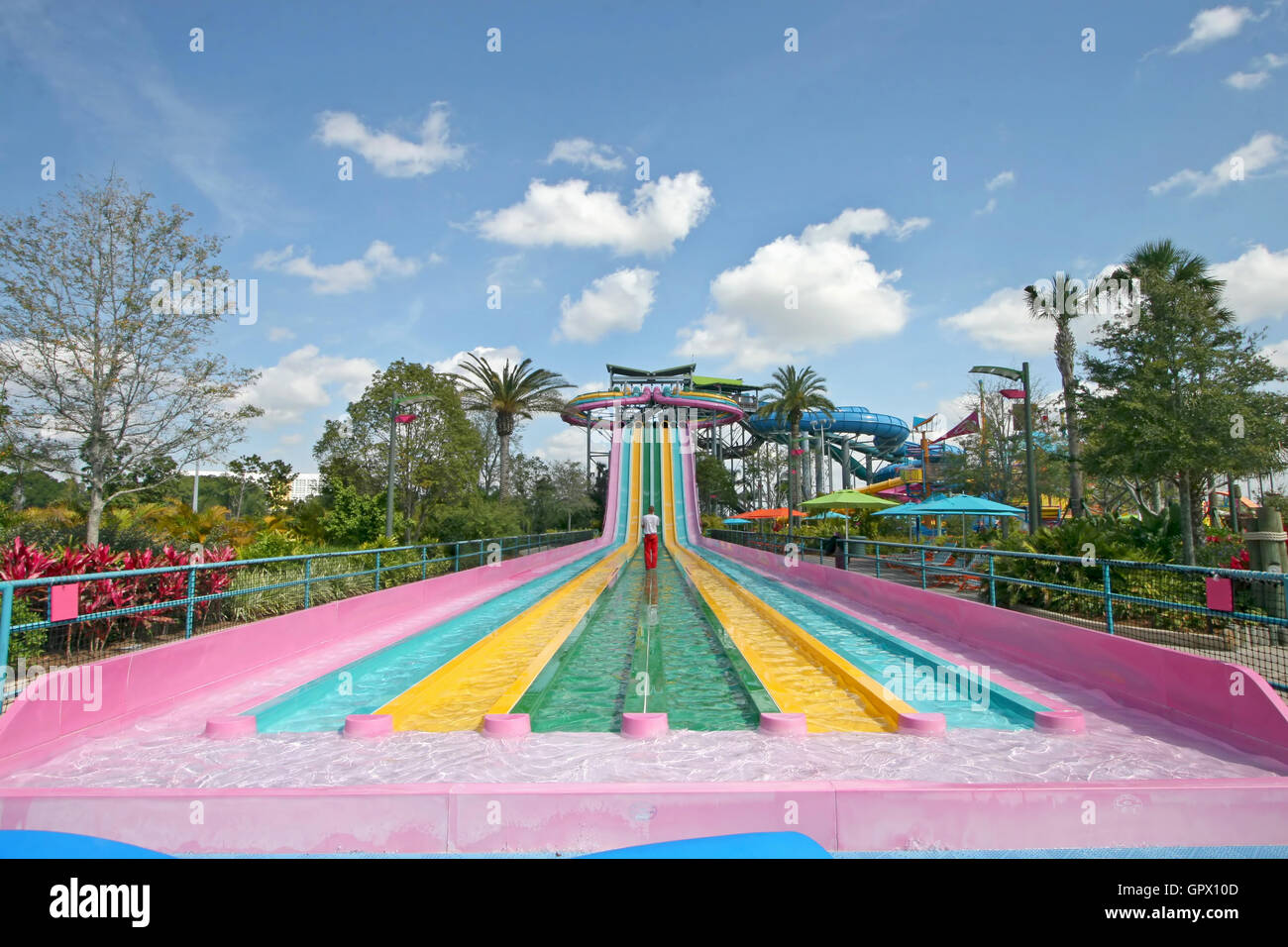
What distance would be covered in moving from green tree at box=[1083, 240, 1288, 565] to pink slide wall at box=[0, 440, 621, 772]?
12.4 metres

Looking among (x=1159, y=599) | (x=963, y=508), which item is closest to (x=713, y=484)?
(x=963, y=508)

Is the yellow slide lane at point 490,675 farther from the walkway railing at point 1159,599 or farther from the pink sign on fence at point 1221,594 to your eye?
the pink sign on fence at point 1221,594

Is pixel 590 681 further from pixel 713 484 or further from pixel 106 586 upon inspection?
pixel 713 484

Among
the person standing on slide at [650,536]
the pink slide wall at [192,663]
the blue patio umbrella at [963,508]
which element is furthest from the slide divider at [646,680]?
the blue patio umbrella at [963,508]

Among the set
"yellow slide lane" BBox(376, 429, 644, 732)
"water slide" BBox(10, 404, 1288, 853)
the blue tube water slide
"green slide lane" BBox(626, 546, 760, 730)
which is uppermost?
the blue tube water slide

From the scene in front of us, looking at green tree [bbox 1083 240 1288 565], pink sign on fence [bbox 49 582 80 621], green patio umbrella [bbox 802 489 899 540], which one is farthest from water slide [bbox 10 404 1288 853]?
green patio umbrella [bbox 802 489 899 540]

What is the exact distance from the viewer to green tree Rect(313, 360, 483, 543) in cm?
2333

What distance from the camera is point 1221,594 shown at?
5.08 metres

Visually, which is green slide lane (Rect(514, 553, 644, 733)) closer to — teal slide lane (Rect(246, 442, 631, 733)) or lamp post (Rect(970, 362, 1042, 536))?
teal slide lane (Rect(246, 442, 631, 733))

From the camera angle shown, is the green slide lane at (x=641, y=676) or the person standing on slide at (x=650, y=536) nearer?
the green slide lane at (x=641, y=676)

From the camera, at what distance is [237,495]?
5956cm

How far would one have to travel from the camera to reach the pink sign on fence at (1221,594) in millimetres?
5027

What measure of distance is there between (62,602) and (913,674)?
26.4 ft
